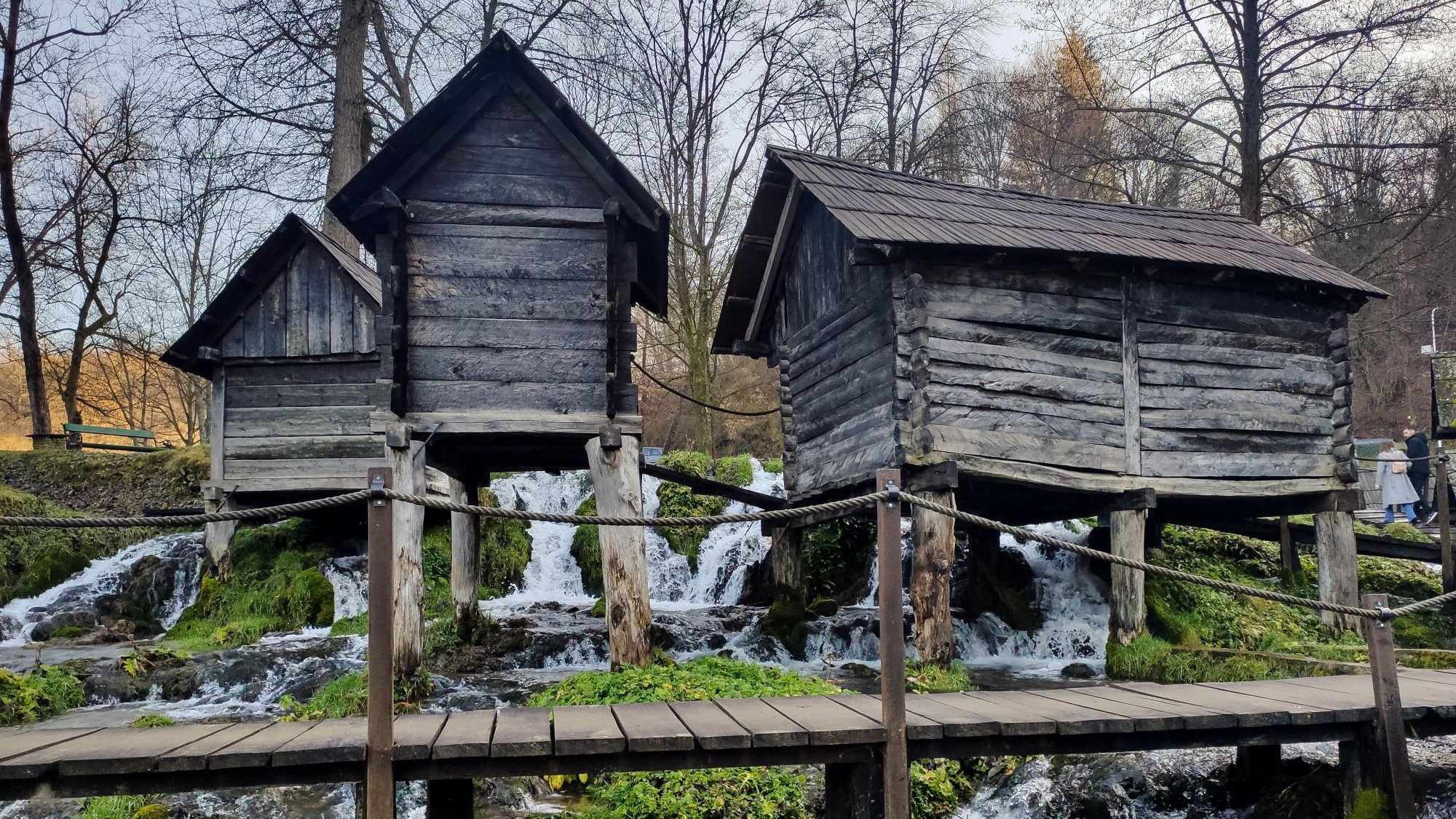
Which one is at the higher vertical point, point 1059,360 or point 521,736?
point 1059,360

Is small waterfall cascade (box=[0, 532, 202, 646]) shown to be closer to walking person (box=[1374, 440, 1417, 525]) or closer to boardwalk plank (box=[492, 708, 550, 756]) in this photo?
boardwalk plank (box=[492, 708, 550, 756])

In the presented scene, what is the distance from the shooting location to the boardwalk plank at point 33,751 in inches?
155

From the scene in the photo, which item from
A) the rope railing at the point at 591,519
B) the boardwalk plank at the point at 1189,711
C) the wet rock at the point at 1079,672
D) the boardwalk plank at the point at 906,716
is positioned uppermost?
the rope railing at the point at 591,519

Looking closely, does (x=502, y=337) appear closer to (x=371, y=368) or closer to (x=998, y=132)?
(x=371, y=368)

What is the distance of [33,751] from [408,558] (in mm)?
4511

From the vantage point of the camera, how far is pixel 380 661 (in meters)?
4.18

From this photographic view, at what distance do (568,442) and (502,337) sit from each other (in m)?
1.60

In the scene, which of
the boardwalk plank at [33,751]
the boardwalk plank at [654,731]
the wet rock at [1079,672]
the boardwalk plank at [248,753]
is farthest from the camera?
the wet rock at [1079,672]

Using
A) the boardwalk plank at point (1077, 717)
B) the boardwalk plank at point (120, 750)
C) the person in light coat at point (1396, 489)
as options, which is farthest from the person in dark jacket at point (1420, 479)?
the boardwalk plank at point (120, 750)

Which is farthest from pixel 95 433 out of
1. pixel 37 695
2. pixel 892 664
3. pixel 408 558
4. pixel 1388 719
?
pixel 1388 719

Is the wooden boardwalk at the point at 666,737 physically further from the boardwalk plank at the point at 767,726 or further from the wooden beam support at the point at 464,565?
the wooden beam support at the point at 464,565

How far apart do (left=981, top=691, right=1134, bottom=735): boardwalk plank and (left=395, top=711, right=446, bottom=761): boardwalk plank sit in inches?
103

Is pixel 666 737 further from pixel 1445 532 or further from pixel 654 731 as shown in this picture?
pixel 1445 532

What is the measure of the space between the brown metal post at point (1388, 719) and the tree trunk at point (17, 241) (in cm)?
2232
